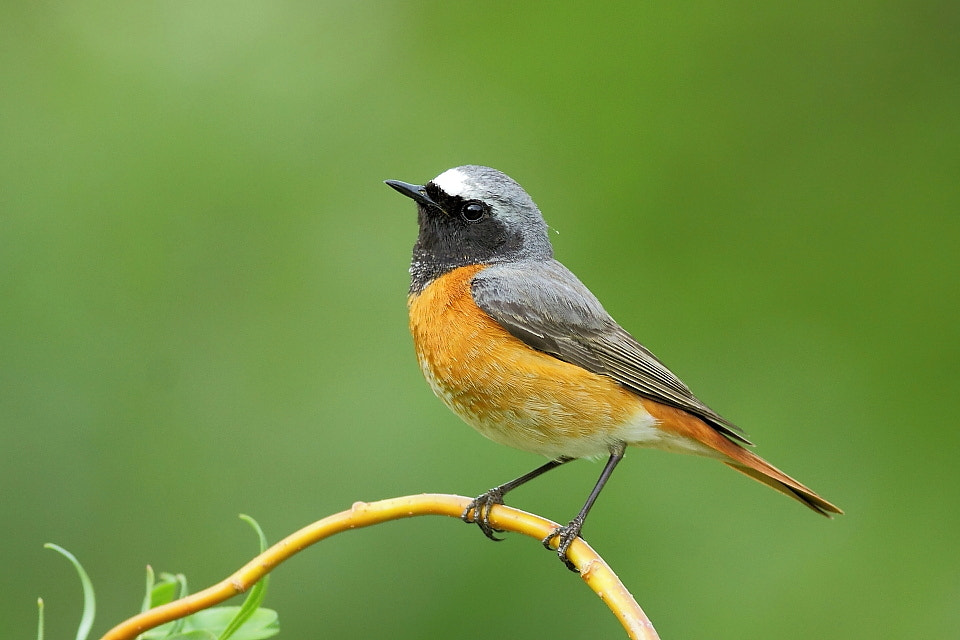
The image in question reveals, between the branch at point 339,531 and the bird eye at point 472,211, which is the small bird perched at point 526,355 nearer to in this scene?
the bird eye at point 472,211

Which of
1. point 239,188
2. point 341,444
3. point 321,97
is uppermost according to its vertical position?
point 321,97

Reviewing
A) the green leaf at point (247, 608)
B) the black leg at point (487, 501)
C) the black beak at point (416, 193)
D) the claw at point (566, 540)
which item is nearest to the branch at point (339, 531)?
the green leaf at point (247, 608)

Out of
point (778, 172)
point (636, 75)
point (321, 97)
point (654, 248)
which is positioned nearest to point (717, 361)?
A: point (654, 248)

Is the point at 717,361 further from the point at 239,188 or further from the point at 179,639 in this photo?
the point at 179,639

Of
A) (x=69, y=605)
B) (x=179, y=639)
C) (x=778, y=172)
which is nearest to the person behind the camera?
(x=179, y=639)

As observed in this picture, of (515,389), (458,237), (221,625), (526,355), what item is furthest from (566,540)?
(458,237)
